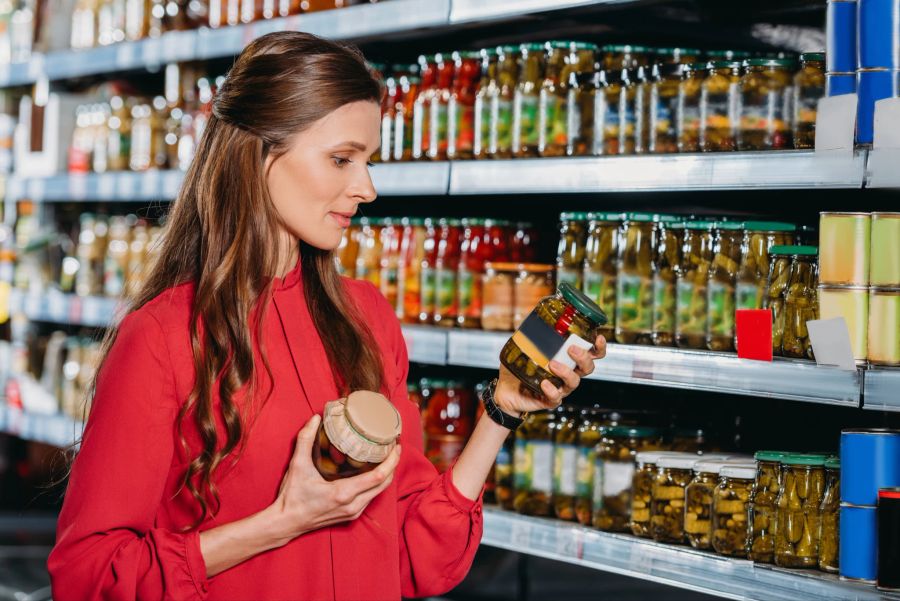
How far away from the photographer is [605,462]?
7.24ft

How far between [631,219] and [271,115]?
3.04 feet

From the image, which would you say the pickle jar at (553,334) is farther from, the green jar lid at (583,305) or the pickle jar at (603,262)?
the pickle jar at (603,262)

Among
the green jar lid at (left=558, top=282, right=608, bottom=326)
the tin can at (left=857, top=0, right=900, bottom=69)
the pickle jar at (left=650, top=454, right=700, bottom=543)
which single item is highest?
the tin can at (left=857, top=0, right=900, bottom=69)

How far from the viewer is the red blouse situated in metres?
1.36

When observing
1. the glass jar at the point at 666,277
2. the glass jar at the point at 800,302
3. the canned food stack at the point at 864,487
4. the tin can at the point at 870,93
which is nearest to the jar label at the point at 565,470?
the glass jar at the point at 666,277

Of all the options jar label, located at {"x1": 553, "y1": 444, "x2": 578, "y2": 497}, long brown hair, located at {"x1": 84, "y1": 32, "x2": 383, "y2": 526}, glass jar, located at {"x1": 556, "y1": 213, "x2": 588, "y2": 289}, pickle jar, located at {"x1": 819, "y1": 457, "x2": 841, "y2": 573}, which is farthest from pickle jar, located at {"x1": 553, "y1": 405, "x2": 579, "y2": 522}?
long brown hair, located at {"x1": 84, "y1": 32, "x2": 383, "y2": 526}

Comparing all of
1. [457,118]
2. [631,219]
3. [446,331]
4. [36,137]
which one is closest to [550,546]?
[446,331]

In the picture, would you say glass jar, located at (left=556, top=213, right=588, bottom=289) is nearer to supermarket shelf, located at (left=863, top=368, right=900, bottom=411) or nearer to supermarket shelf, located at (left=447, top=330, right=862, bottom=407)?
supermarket shelf, located at (left=447, top=330, right=862, bottom=407)

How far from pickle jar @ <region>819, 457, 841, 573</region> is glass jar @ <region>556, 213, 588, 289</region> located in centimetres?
67

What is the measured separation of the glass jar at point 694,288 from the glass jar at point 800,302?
0.18m

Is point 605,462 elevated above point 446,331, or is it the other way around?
point 446,331

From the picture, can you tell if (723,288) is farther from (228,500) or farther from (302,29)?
(302,29)

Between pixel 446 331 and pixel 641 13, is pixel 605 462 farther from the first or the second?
pixel 641 13

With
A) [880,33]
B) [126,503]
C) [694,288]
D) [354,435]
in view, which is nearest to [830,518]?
[694,288]
